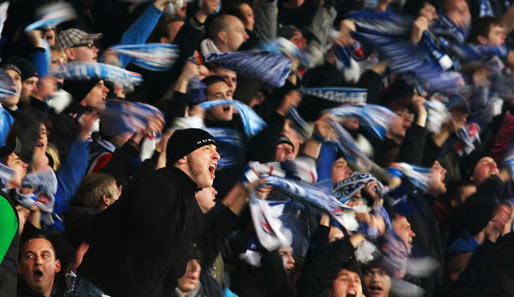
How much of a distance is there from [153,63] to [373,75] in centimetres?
209

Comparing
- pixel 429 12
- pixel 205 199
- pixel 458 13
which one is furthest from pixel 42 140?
pixel 458 13

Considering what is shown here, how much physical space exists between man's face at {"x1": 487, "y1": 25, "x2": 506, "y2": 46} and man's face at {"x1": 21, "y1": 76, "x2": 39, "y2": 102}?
445 centimetres

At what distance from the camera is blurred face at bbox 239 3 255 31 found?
7.66 metres

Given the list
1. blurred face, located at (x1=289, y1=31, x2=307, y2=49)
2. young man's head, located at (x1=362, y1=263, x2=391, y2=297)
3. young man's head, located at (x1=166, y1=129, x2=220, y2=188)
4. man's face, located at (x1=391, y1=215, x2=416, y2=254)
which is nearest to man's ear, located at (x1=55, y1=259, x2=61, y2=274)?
young man's head, located at (x1=166, y1=129, x2=220, y2=188)

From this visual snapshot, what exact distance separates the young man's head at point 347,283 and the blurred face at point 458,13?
3.57 meters

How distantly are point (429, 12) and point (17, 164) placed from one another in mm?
4664

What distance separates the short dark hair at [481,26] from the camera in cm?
905

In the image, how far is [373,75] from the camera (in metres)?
8.10

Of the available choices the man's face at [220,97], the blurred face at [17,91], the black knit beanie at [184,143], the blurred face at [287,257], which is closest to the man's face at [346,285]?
the blurred face at [287,257]

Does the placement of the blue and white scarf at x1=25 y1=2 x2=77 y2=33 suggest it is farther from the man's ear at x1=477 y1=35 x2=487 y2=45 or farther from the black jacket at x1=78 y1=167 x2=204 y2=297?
the man's ear at x1=477 y1=35 x2=487 y2=45

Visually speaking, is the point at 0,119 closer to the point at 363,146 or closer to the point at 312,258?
the point at 312,258

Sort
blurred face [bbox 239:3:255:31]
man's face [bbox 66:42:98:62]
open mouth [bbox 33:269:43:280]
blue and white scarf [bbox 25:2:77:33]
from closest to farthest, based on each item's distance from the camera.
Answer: open mouth [bbox 33:269:43:280] < man's face [bbox 66:42:98:62] < blue and white scarf [bbox 25:2:77:33] < blurred face [bbox 239:3:255:31]

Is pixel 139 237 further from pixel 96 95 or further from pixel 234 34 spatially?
pixel 234 34

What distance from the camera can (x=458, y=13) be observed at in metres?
9.07
